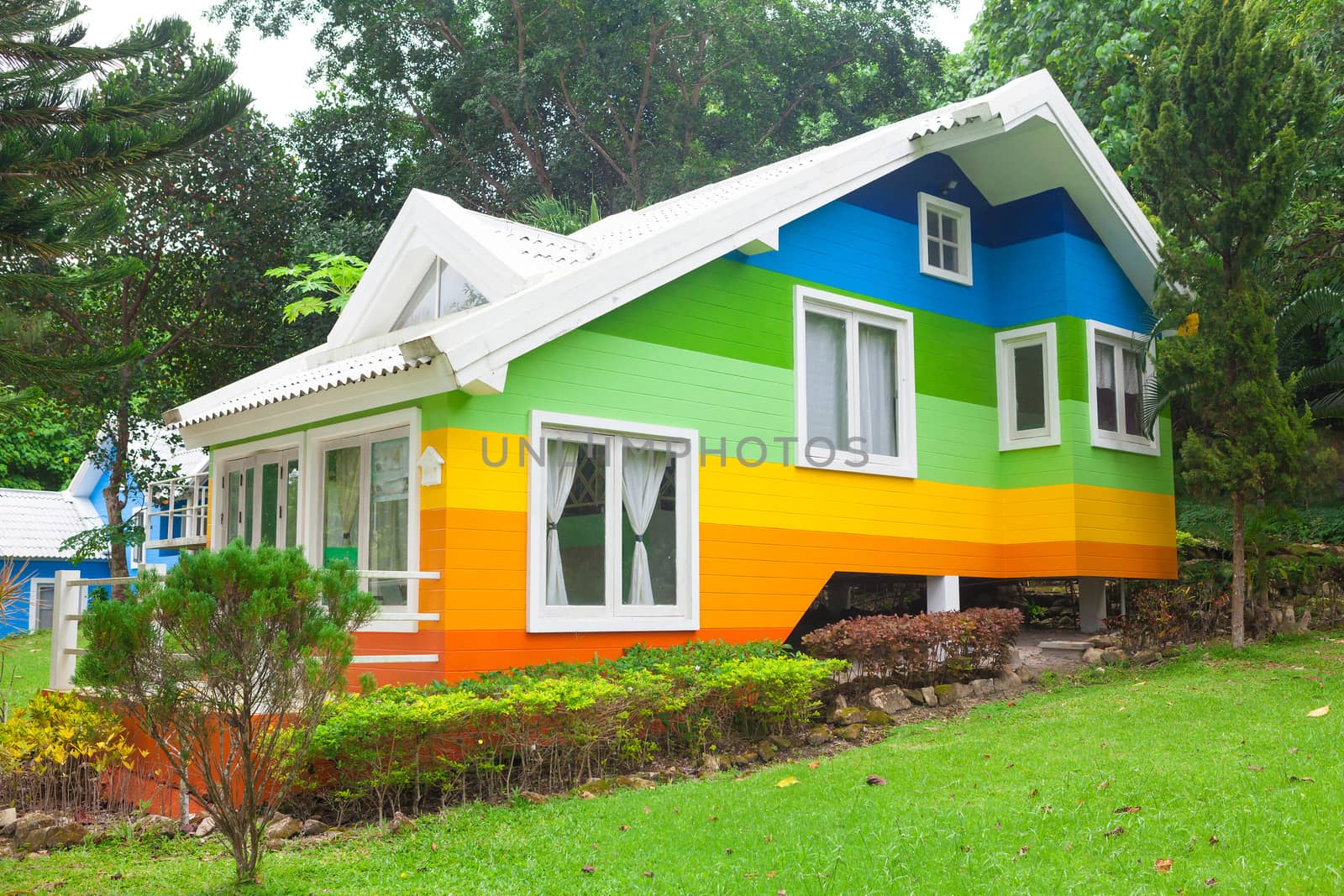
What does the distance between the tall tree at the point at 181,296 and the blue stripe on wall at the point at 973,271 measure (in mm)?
13333

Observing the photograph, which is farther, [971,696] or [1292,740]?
[971,696]

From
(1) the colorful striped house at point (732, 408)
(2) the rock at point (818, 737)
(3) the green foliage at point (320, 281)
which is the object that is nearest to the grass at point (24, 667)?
(1) the colorful striped house at point (732, 408)

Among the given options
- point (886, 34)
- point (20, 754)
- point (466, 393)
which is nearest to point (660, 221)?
point (466, 393)

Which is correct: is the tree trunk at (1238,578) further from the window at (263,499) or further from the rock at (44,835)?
the rock at (44,835)

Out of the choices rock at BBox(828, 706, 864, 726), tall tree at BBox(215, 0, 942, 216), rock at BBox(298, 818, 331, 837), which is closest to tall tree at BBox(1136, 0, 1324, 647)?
rock at BBox(828, 706, 864, 726)

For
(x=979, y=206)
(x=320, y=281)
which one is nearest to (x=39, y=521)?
(x=320, y=281)

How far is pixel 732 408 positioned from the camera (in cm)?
1176

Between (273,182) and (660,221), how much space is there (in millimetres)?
13479

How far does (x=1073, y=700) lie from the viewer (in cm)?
1111

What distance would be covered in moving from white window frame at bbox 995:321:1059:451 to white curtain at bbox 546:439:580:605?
259 inches

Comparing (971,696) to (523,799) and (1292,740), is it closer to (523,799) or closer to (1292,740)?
(1292,740)

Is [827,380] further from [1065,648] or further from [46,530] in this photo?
[46,530]

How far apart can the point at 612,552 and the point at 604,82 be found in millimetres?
20180

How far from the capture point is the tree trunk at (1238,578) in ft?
43.1
